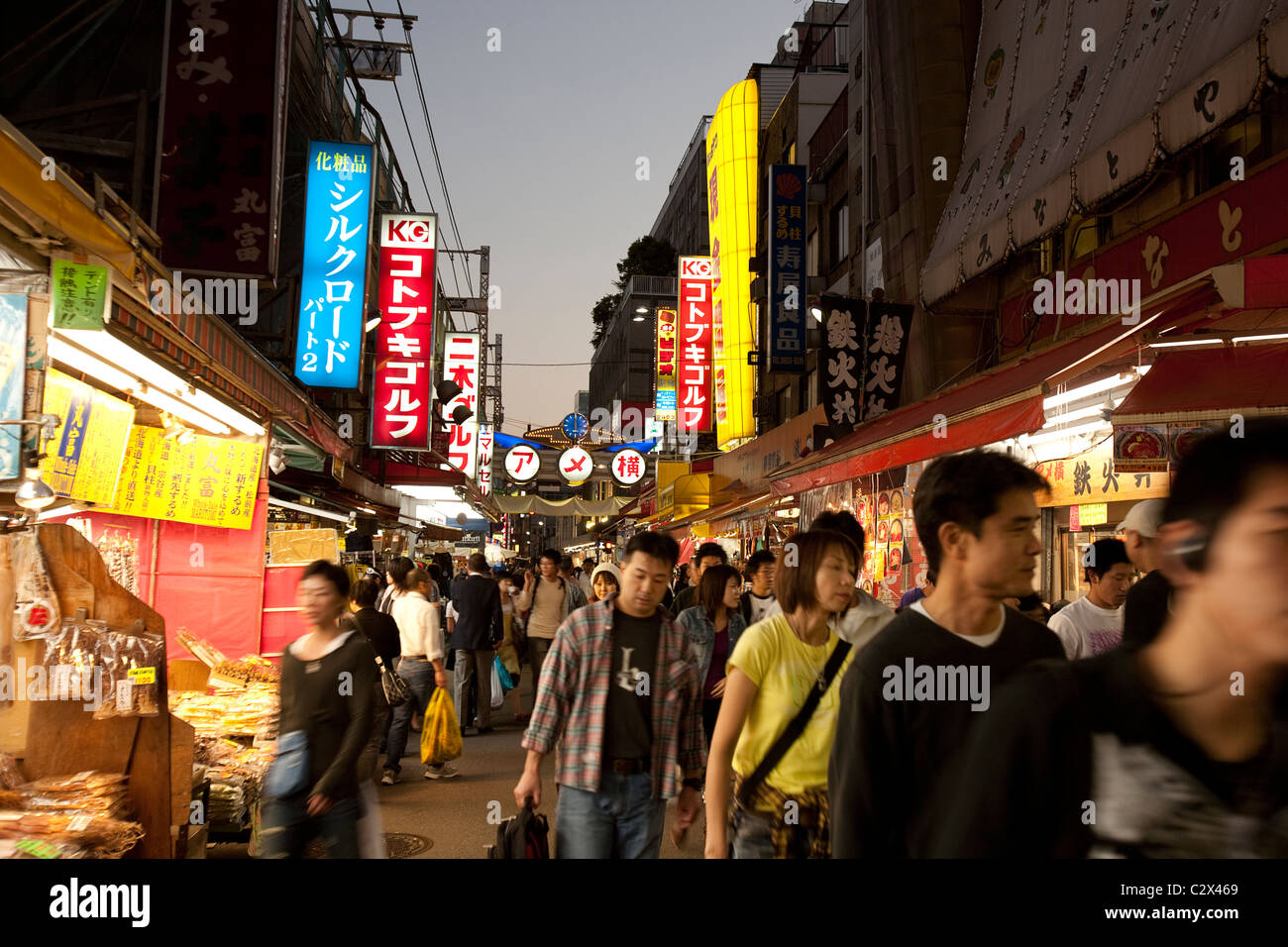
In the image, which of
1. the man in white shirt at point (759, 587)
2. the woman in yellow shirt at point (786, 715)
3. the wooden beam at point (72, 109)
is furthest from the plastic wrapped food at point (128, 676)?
the wooden beam at point (72, 109)

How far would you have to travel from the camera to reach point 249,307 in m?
9.56

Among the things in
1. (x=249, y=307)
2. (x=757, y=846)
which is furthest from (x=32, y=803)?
(x=249, y=307)

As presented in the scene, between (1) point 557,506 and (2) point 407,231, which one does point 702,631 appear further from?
(1) point 557,506

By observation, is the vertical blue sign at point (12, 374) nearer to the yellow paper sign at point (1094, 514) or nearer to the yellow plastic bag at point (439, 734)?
the yellow plastic bag at point (439, 734)

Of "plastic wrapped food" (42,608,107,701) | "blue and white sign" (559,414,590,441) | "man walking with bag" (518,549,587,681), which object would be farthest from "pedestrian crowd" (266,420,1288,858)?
"blue and white sign" (559,414,590,441)

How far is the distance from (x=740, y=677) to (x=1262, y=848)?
216cm

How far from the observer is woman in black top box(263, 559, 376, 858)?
165 inches

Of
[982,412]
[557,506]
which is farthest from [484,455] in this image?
[982,412]

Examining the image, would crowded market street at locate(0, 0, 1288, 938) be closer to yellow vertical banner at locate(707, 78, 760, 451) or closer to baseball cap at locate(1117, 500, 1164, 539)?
baseball cap at locate(1117, 500, 1164, 539)

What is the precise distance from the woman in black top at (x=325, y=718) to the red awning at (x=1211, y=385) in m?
4.25

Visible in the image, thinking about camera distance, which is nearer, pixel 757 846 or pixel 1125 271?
pixel 757 846

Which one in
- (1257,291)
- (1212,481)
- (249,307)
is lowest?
(1212,481)
